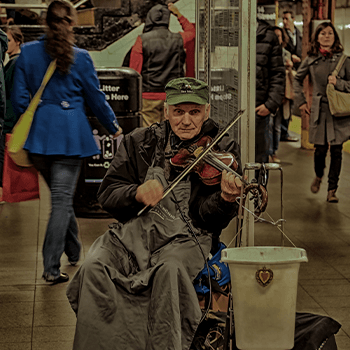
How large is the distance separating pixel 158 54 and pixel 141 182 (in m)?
4.94

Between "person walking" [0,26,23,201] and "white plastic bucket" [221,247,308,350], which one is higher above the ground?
"person walking" [0,26,23,201]

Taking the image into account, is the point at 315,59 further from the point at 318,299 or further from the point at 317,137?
the point at 318,299

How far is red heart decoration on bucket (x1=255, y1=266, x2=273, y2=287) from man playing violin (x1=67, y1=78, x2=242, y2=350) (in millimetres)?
464

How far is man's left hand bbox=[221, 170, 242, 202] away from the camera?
9.81 ft

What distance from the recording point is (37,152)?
464 cm

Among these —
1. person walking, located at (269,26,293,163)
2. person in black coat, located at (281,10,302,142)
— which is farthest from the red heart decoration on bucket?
person in black coat, located at (281,10,302,142)

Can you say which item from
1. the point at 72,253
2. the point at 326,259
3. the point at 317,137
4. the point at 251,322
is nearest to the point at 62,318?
the point at 72,253

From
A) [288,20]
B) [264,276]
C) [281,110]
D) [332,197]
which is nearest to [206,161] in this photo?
[264,276]

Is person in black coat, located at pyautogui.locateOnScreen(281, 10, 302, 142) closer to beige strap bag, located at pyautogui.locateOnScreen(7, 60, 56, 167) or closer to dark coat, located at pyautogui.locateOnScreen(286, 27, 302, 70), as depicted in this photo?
dark coat, located at pyautogui.locateOnScreen(286, 27, 302, 70)

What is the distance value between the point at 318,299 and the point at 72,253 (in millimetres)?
1759

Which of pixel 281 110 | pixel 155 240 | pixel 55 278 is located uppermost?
pixel 155 240

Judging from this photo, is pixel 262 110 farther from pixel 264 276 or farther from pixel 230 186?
pixel 264 276

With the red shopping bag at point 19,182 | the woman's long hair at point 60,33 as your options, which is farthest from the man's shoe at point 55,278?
the woman's long hair at point 60,33

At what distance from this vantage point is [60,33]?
4.56 meters
